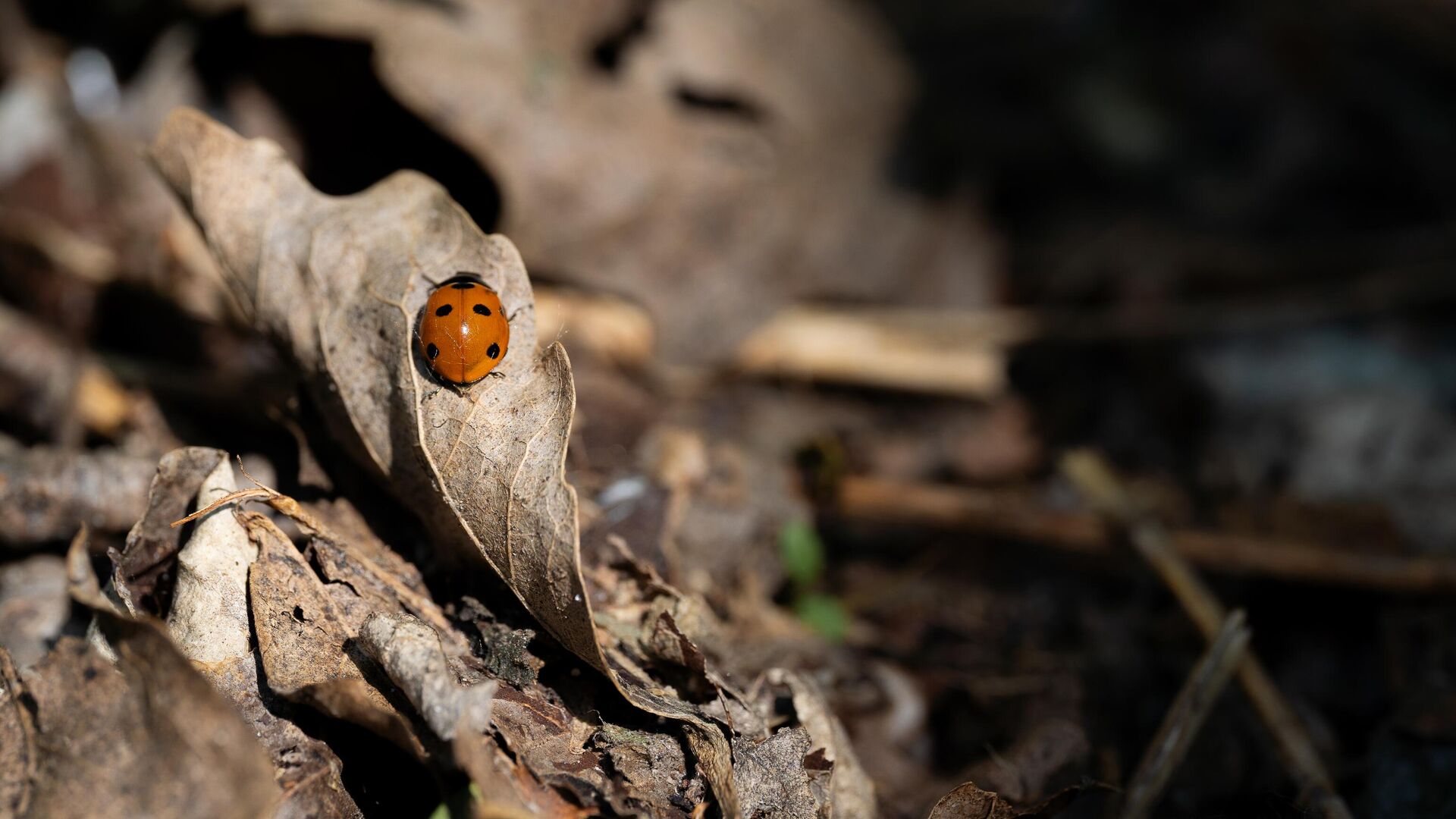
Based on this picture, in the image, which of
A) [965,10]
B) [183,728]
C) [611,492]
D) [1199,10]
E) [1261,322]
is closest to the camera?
[183,728]

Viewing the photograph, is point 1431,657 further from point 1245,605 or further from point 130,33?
point 130,33

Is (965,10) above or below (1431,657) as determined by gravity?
above

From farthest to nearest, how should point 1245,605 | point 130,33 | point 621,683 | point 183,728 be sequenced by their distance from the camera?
point 130,33 < point 1245,605 < point 621,683 < point 183,728

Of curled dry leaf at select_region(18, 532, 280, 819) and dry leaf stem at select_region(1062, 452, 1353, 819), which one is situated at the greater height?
dry leaf stem at select_region(1062, 452, 1353, 819)

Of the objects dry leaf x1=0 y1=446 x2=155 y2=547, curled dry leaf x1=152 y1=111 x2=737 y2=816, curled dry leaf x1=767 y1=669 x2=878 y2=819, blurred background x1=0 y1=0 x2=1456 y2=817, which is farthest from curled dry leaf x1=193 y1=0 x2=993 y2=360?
curled dry leaf x1=767 y1=669 x2=878 y2=819

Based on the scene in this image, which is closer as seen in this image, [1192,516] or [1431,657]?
[1431,657]

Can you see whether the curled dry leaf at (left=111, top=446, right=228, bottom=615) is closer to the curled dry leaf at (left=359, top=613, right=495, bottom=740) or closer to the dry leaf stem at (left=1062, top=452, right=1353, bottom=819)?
the curled dry leaf at (left=359, top=613, right=495, bottom=740)

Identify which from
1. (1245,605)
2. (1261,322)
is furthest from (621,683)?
(1261,322)

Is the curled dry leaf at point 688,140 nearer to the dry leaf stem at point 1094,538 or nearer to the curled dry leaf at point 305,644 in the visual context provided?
the dry leaf stem at point 1094,538
